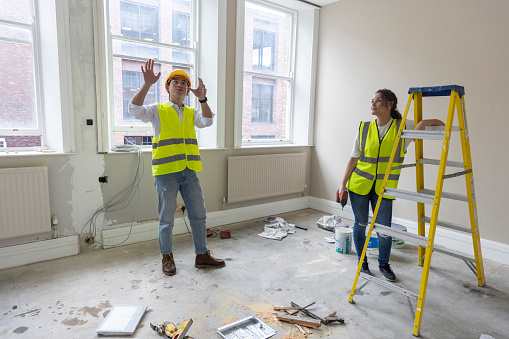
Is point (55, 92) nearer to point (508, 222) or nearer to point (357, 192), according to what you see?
point (357, 192)

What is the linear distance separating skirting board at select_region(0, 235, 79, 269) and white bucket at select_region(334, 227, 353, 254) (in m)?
2.59

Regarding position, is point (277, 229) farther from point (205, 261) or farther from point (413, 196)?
point (413, 196)

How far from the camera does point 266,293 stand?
2641 mm

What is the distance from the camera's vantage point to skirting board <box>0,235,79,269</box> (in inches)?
114

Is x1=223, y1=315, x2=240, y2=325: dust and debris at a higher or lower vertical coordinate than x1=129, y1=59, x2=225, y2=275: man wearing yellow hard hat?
lower

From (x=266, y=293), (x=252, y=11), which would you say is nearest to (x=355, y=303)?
(x=266, y=293)

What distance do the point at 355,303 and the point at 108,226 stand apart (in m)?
2.46

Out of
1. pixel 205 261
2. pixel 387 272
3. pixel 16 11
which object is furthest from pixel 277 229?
pixel 16 11

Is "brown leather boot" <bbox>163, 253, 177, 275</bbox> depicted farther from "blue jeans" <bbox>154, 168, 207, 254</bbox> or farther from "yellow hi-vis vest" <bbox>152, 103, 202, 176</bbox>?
"yellow hi-vis vest" <bbox>152, 103, 202, 176</bbox>

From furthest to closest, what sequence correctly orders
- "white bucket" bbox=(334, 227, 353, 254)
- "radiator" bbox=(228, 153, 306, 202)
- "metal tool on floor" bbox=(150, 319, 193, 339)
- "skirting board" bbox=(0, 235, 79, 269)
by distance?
"radiator" bbox=(228, 153, 306, 202) → "white bucket" bbox=(334, 227, 353, 254) → "skirting board" bbox=(0, 235, 79, 269) → "metal tool on floor" bbox=(150, 319, 193, 339)

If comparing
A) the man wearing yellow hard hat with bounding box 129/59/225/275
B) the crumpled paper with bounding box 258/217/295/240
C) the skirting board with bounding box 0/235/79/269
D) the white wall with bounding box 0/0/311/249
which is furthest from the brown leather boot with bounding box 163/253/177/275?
the crumpled paper with bounding box 258/217/295/240

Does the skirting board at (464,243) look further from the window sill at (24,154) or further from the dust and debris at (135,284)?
the window sill at (24,154)

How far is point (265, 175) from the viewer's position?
4602 millimetres

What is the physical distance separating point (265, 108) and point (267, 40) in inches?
38.2
